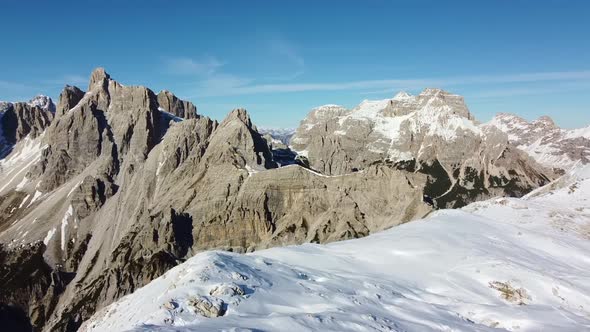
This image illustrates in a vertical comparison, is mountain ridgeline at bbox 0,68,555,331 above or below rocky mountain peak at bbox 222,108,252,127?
below

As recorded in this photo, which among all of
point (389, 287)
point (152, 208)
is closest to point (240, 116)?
point (152, 208)

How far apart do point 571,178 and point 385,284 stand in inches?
2670

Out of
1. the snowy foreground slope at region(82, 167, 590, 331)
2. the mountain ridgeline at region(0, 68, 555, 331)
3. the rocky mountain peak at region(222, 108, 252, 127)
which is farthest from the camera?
the rocky mountain peak at region(222, 108, 252, 127)

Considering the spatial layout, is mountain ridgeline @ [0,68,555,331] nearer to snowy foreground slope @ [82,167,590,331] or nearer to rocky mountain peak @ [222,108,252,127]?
rocky mountain peak @ [222,108,252,127]

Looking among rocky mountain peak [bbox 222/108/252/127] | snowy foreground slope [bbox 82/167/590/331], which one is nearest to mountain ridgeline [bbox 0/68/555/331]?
rocky mountain peak [bbox 222/108/252/127]

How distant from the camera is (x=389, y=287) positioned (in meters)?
26.9

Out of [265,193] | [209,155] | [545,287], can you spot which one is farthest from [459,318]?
[209,155]

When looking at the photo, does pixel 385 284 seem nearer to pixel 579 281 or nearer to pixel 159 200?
pixel 579 281

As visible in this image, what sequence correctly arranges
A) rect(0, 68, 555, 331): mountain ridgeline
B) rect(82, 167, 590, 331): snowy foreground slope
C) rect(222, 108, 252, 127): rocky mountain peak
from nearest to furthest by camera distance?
rect(82, 167, 590, 331): snowy foreground slope
rect(0, 68, 555, 331): mountain ridgeline
rect(222, 108, 252, 127): rocky mountain peak

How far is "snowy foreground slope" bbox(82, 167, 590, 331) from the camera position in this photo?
2035 centimetres

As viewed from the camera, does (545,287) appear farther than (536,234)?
No

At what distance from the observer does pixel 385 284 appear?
1080 inches

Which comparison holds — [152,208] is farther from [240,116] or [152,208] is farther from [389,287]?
[389,287]

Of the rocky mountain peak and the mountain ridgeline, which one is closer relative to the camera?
the mountain ridgeline
